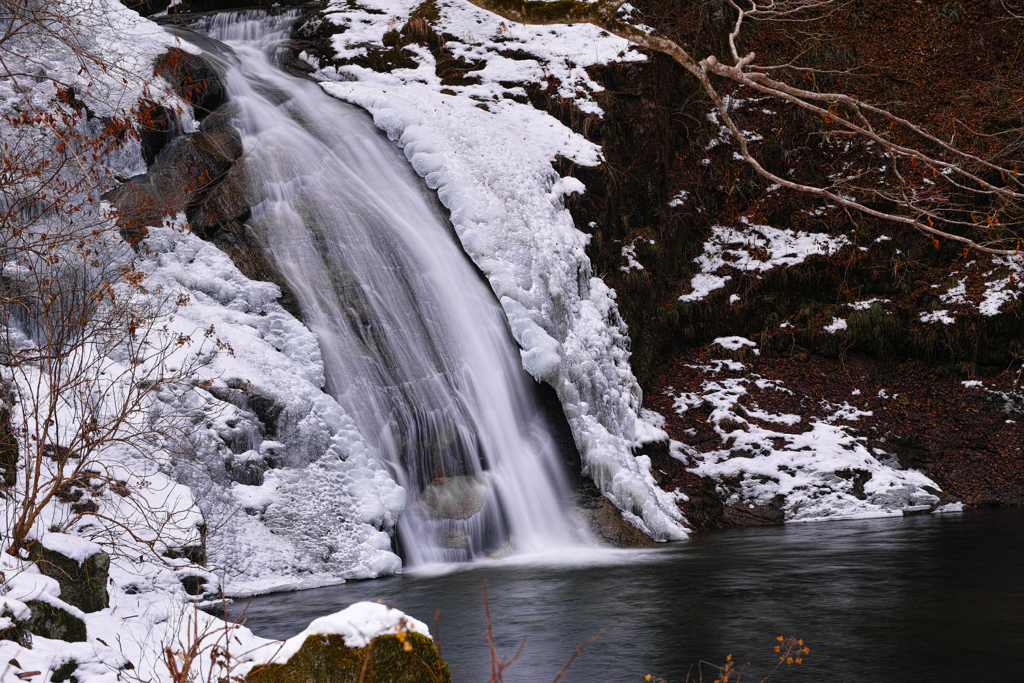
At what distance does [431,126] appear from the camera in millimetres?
12375

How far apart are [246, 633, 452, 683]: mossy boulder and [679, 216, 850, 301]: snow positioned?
11709 mm

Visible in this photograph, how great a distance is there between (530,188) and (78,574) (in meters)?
9.01

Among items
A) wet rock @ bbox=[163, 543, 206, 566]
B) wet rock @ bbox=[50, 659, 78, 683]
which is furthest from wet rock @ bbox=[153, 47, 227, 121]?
wet rock @ bbox=[50, 659, 78, 683]

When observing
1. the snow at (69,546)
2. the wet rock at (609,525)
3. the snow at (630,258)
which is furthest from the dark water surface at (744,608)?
the snow at (630,258)

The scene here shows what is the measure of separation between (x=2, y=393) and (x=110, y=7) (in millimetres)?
7946

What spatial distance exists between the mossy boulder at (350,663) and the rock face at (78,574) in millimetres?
2450

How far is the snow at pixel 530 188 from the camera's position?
10.4 meters

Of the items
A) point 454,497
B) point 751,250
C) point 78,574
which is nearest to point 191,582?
point 78,574

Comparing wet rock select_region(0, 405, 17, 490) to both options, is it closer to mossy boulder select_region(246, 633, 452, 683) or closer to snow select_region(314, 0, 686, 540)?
mossy boulder select_region(246, 633, 452, 683)

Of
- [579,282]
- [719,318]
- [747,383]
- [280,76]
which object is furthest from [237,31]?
[747,383]

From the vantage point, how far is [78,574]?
16.0 feet

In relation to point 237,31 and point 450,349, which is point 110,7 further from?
point 450,349

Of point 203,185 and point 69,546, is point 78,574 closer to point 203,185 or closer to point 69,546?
point 69,546

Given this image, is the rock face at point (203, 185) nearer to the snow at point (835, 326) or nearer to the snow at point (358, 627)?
the snow at point (358, 627)
